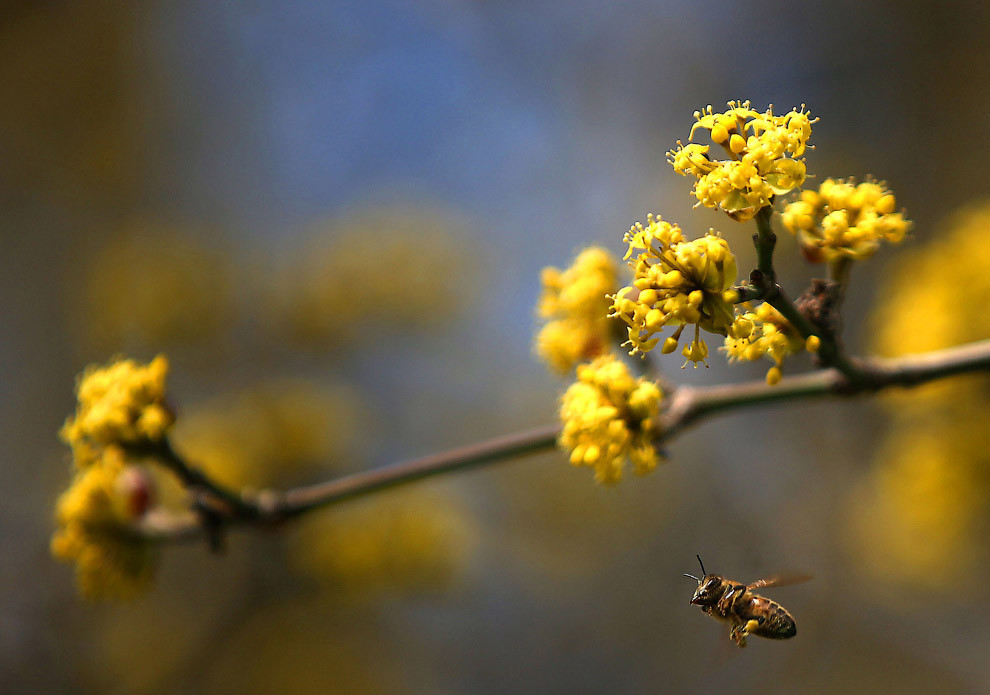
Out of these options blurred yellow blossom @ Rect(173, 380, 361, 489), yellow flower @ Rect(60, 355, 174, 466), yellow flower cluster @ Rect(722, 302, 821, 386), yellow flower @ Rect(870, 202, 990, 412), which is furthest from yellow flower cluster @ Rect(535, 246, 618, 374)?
blurred yellow blossom @ Rect(173, 380, 361, 489)

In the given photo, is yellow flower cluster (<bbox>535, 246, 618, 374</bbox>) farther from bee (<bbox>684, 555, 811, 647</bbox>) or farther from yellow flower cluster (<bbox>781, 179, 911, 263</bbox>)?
bee (<bbox>684, 555, 811, 647</bbox>)

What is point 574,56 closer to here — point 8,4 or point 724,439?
point 724,439

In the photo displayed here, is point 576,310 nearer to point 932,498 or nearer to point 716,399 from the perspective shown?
point 716,399

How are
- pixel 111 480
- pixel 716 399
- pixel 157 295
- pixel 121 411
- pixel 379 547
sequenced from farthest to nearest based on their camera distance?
pixel 157 295 < pixel 379 547 < pixel 111 480 < pixel 121 411 < pixel 716 399

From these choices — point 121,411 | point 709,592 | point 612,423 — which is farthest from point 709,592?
point 121,411

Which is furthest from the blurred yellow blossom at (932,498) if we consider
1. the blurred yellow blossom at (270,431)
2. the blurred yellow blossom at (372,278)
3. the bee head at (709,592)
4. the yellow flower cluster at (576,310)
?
the blurred yellow blossom at (372,278)
